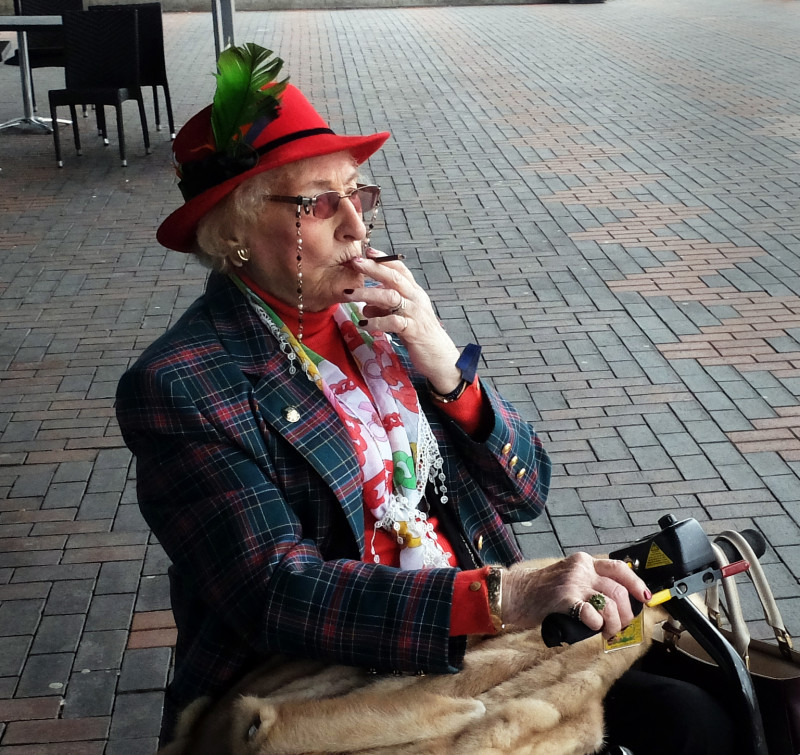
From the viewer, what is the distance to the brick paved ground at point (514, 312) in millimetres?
3484

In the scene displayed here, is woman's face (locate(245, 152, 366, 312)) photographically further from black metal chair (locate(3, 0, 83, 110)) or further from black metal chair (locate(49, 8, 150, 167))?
black metal chair (locate(3, 0, 83, 110))

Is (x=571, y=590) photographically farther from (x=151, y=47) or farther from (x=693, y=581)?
(x=151, y=47)

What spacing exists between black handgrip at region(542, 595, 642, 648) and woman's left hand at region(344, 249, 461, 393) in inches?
26.4

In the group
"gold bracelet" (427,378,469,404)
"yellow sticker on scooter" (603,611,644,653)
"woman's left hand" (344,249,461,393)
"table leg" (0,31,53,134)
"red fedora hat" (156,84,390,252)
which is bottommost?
"table leg" (0,31,53,134)

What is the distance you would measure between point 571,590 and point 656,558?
0.20 metres

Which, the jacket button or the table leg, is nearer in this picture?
the jacket button

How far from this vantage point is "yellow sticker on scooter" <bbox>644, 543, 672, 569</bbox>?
1.80 meters

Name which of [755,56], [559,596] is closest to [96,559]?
[559,596]

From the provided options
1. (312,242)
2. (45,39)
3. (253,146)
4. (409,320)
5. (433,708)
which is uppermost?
(253,146)

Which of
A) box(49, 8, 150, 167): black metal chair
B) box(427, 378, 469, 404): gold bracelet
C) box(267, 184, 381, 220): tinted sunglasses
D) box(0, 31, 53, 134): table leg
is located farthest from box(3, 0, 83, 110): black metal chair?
box(427, 378, 469, 404): gold bracelet

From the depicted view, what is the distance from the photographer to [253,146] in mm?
2061

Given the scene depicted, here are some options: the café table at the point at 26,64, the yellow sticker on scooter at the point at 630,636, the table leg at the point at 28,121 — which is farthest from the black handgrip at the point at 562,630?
Result: the table leg at the point at 28,121

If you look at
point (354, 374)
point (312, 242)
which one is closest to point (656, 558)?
point (354, 374)

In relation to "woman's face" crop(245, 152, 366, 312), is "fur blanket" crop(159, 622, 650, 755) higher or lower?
lower
